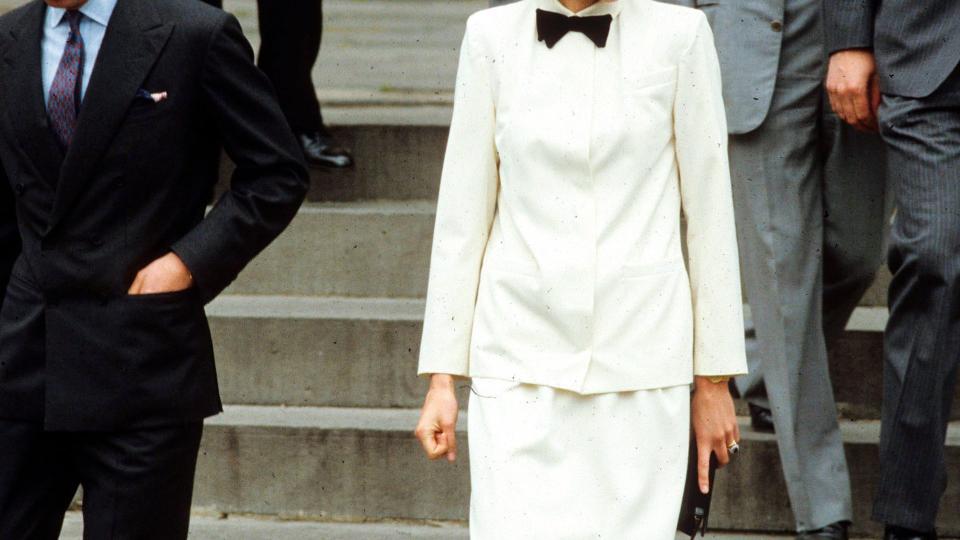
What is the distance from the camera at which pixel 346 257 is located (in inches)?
231

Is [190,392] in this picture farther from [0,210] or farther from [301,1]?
[301,1]

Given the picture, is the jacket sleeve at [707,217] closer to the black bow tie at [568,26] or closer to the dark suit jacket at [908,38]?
the black bow tie at [568,26]

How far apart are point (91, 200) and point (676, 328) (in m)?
1.15

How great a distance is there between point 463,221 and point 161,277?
0.64 meters

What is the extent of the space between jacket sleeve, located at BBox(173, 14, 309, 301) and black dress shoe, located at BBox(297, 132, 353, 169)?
8.95 ft

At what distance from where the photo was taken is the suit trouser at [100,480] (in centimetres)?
329

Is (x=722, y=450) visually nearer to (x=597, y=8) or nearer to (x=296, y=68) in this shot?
(x=597, y=8)

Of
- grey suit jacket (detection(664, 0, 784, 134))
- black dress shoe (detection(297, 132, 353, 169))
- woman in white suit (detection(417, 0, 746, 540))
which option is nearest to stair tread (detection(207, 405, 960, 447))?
grey suit jacket (detection(664, 0, 784, 134))

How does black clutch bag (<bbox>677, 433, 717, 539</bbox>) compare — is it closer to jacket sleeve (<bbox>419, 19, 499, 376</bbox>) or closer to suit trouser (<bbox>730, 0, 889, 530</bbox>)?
jacket sleeve (<bbox>419, 19, 499, 376</bbox>)

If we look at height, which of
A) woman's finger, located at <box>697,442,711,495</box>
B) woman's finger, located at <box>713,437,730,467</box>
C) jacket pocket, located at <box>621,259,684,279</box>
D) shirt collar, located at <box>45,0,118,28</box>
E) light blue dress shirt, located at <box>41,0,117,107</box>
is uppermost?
shirt collar, located at <box>45,0,118,28</box>

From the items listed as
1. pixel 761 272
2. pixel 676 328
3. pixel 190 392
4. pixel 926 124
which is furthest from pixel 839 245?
pixel 190 392

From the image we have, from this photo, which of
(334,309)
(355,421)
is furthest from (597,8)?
(334,309)

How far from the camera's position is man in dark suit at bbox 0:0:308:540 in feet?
10.8

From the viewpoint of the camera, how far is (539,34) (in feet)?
10.1
